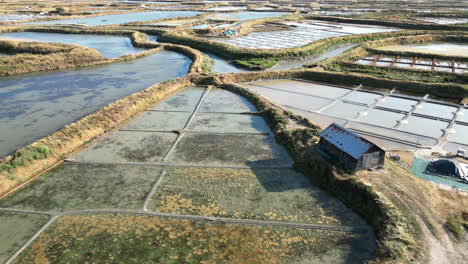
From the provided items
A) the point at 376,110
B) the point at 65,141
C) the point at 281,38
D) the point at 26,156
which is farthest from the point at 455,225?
the point at 281,38

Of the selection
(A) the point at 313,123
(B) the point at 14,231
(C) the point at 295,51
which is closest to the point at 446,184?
(A) the point at 313,123

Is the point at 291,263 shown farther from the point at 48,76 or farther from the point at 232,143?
the point at 48,76

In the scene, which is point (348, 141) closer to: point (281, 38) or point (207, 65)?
point (207, 65)

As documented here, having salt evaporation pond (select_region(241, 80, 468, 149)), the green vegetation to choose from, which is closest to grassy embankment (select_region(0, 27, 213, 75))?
salt evaporation pond (select_region(241, 80, 468, 149))

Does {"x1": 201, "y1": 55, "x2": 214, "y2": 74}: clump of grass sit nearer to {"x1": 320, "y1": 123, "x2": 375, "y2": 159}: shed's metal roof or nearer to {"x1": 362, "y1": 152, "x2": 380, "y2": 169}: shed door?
{"x1": 320, "y1": 123, "x2": 375, "y2": 159}: shed's metal roof

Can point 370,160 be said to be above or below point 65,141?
below

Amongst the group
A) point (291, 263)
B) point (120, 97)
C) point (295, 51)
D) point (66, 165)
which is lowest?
point (291, 263)
